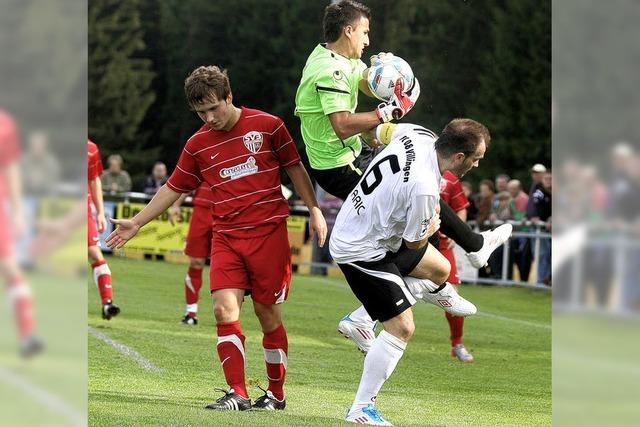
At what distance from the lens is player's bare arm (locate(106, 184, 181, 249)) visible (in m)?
5.84

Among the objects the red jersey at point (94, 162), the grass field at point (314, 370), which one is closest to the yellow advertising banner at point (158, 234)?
the grass field at point (314, 370)

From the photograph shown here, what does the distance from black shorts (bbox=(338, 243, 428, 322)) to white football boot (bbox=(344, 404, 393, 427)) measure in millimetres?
467

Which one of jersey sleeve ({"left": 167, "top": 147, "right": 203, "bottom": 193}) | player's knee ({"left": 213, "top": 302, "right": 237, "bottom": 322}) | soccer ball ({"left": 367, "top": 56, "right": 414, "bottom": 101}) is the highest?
soccer ball ({"left": 367, "top": 56, "right": 414, "bottom": 101})

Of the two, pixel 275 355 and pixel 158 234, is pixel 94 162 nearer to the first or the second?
pixel 275 355

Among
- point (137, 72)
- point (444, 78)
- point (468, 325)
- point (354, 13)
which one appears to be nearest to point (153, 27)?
point (137, 72)

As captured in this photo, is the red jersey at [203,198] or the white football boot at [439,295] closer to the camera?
the white football boot at [439,295]

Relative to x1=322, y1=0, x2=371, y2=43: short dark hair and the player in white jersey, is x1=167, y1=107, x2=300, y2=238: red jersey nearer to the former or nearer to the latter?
the player in white jersey

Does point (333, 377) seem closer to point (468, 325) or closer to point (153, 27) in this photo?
point (468, 325)

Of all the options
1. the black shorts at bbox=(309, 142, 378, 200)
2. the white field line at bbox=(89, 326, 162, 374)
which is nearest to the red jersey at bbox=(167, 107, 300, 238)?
the black shorts at bbox=(309, 142, 378, 200)

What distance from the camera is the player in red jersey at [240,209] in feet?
19.8

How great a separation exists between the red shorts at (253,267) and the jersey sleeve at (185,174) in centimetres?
35
